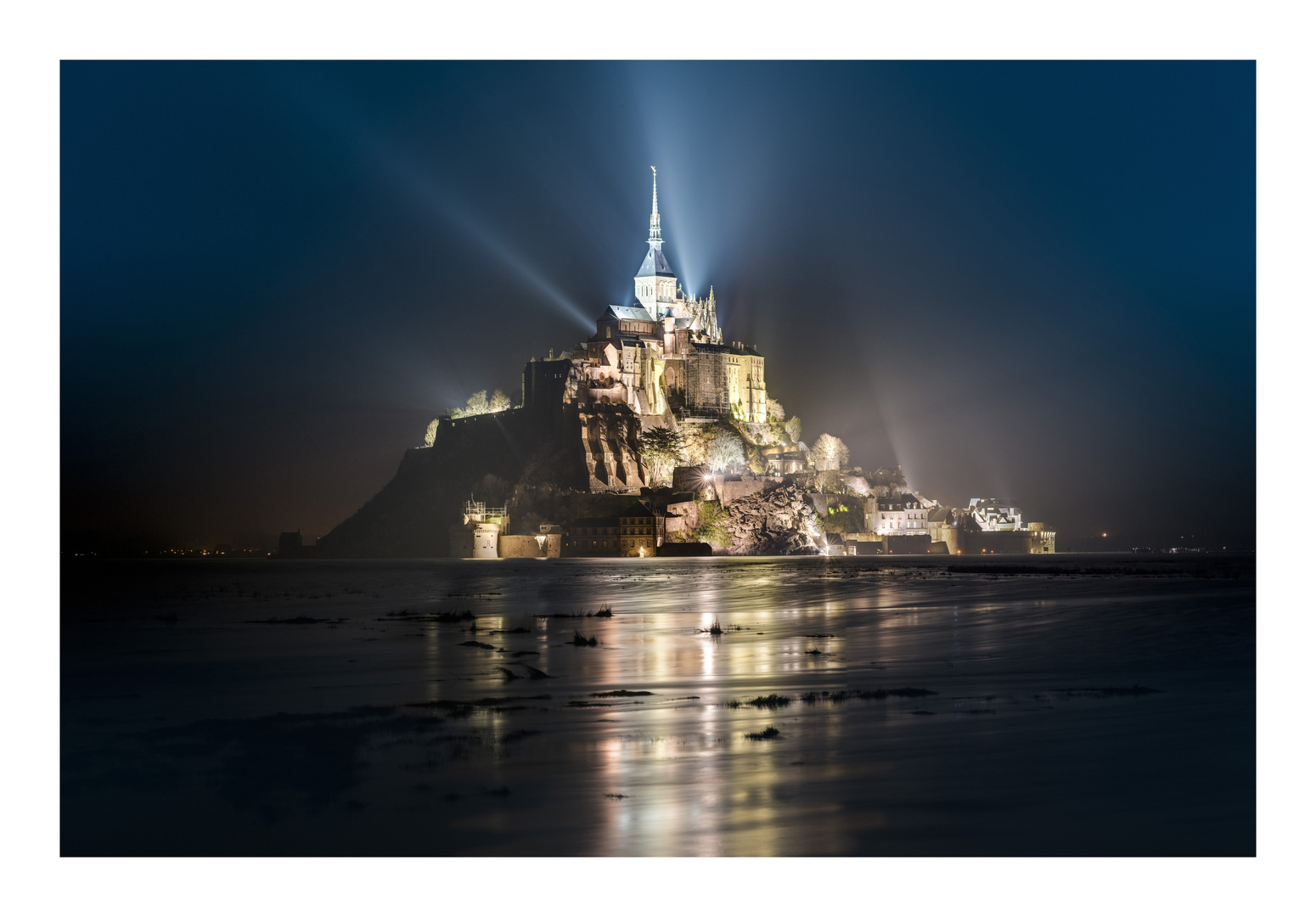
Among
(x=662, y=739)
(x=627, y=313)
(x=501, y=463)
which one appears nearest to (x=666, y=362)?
(x=627, y=313)

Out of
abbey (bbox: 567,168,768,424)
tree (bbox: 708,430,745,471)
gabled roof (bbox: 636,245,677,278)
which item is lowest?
tree (bbox: 708,430,745,471)

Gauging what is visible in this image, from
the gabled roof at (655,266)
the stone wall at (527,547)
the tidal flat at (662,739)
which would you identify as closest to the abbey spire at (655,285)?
the gabled roof at (655,266)

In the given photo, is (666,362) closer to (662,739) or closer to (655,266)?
(655,266)

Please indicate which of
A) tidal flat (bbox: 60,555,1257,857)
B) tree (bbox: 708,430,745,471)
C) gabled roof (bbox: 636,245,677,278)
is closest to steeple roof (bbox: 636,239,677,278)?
gabled roof (bbox: 636,245,677,278)

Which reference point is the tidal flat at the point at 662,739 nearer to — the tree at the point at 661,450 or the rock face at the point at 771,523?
the rock face at the point at 771,523

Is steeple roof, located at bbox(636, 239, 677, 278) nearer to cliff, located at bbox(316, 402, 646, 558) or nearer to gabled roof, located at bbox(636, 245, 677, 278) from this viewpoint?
gabled roof, located at bbox(636, 245, 677, 278)

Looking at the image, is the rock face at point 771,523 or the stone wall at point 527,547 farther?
the rock face at point 771,523

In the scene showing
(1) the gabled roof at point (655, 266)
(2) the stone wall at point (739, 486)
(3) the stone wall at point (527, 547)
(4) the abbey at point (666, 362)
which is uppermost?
(1) the gabled roof at point (655, 266)
